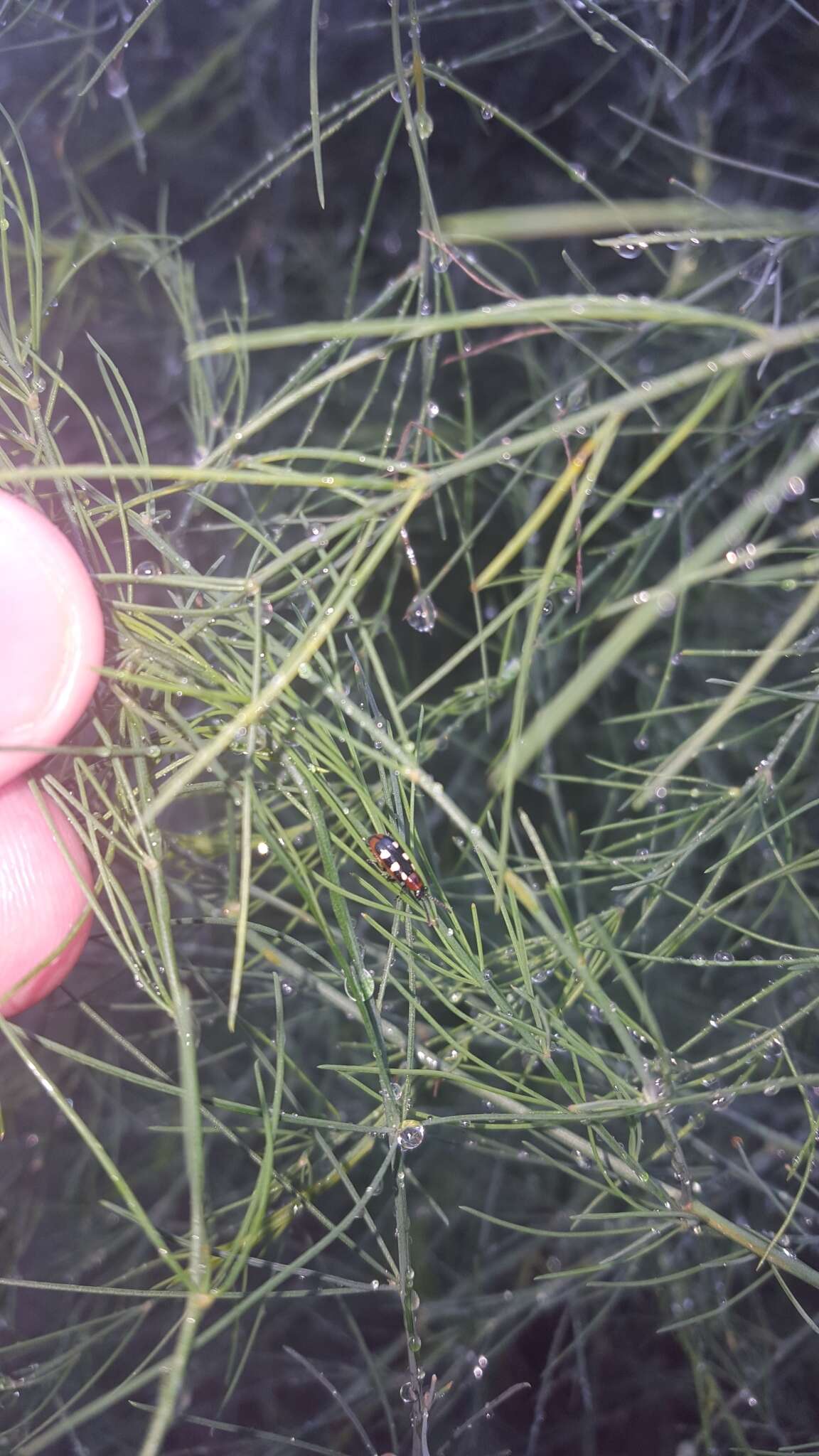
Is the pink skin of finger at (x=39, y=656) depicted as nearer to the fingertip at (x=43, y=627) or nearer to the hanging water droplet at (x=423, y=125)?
the fingertip at (x=43, y=627)

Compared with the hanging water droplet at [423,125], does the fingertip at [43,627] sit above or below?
below

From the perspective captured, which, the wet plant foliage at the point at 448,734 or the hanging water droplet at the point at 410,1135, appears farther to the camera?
the wet plant foliage at the point at 448,734

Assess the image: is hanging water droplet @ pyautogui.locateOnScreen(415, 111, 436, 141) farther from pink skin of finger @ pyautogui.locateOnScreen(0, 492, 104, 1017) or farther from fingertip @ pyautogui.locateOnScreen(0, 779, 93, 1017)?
fingertip @ pyautogui.locateOnScreen(0, 779, 93, 1017)

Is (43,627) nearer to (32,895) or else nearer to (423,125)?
(32,895)

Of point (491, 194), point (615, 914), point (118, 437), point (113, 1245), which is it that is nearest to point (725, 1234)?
point (615, 914)

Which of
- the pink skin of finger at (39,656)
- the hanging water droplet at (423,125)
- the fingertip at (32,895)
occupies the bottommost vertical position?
the fingertip at (32,895)

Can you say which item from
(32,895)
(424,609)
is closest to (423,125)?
(424,609)

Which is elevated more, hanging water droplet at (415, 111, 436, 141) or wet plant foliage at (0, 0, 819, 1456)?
hanging water droplet at (415, 111, 436, 141)

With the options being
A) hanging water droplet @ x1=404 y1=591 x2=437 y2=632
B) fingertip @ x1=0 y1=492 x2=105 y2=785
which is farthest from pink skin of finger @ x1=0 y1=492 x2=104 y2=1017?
hanging water droplet @ x1=404 y1=591 x2=437 y2=632

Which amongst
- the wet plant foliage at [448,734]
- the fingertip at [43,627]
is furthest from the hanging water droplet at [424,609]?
the fingertip at [43,627]
